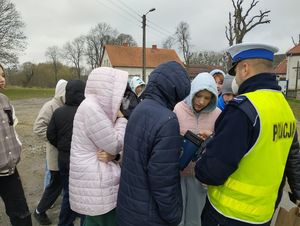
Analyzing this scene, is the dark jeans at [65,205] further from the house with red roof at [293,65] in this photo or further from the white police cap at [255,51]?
the house with red roof at [293,65]

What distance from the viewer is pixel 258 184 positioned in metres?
1.76

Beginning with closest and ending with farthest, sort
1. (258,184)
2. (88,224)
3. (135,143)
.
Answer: (258,184) → (135,143) → (88,224)

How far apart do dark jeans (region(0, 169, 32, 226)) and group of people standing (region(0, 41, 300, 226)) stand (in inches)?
34.0

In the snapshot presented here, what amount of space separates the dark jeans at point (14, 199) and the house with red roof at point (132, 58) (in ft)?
146

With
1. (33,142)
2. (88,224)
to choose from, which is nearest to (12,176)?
(88,224)

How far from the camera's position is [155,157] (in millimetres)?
1806

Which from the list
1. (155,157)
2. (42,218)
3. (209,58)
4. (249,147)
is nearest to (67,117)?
(42,218)

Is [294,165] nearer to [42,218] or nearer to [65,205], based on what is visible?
[65,205]

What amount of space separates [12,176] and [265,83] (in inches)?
96.4

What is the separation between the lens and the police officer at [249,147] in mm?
1671

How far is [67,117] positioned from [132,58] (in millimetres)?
47078

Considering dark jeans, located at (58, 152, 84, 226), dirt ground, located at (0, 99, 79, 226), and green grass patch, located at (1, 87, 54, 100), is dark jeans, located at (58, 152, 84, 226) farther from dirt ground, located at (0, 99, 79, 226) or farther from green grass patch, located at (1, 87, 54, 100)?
green grass patch, located at (1, 87, 54, 100)

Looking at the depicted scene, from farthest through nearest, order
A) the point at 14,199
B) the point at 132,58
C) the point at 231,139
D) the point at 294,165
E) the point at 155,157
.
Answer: the point at 132,58
the point at 14,199
the point at 294,165
the point at 155,157
the point at 231,139

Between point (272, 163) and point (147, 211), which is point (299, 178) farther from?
point (147, 211)
